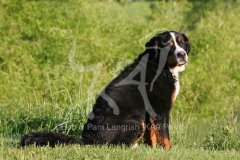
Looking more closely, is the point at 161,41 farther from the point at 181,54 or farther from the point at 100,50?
the point at 100,50

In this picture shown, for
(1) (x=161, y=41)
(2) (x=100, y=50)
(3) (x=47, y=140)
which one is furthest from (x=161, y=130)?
(2) (x=100, y=50)

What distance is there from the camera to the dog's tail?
523 centimetres

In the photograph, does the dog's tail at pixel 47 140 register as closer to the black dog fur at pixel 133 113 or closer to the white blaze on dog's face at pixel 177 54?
the black dog fur at pixel 133 113

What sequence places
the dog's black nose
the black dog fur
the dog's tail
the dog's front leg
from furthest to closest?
the dog's black nose, the dog's front leg, the black dog fur, the dog's tail

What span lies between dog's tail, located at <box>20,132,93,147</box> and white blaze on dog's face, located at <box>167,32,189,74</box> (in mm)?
1696

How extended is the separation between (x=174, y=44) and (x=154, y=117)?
3.83ft

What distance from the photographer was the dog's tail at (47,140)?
17.2ft

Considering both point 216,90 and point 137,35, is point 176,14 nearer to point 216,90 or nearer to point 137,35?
point 137,35

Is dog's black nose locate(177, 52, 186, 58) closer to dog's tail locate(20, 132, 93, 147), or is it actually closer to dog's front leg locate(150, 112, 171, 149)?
dog's front leg locate(150, 112, 171, 149)

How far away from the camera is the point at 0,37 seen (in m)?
12.6

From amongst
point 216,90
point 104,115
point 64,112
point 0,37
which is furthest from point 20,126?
point 216,90

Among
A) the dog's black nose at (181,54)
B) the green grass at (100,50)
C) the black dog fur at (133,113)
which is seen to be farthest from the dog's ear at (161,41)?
the green grass at (100,50)

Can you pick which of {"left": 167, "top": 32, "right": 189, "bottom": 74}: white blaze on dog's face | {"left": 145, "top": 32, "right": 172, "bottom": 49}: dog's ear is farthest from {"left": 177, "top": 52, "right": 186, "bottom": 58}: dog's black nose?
{"left": 145, "top": 32, "right": 172, "bottom": 49}: dog's ear

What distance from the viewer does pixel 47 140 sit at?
5309 millimetres
